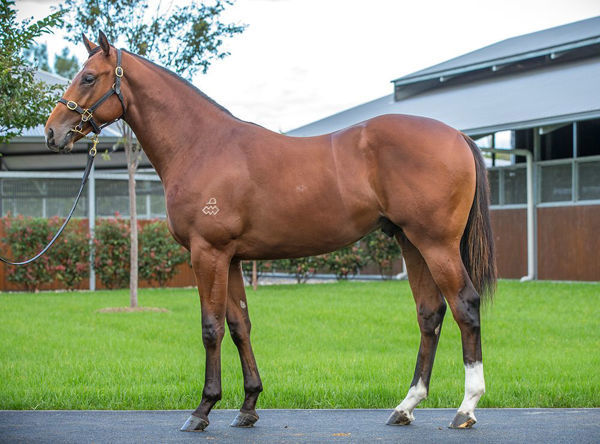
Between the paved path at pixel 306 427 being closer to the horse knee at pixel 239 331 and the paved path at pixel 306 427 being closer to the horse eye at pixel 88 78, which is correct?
the horse knee at pixel 239 331

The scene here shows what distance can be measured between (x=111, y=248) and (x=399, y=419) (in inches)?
535

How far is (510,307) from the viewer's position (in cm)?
1320

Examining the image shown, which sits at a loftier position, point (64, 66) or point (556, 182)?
point (64, 66)

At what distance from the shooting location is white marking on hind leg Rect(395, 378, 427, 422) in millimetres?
5500

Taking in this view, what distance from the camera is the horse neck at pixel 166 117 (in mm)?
Result: 5645

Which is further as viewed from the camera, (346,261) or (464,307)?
(346,261)

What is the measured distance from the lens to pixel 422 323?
18.5ft

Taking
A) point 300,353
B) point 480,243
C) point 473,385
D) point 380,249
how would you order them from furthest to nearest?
1. point 380,249
2. point 300,353
3. point 480,243
4. point 473,385

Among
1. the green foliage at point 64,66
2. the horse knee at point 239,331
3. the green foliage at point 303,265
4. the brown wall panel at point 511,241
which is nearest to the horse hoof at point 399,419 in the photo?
the horse knee at point 239,331

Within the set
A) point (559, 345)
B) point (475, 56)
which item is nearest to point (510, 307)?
point (559, 345)

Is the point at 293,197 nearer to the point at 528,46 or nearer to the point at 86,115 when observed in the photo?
the point at 86,115

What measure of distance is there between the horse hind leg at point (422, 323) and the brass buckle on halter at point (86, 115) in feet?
7.98

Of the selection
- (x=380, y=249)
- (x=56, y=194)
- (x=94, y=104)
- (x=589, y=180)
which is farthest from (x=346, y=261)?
(x=94, y=104)

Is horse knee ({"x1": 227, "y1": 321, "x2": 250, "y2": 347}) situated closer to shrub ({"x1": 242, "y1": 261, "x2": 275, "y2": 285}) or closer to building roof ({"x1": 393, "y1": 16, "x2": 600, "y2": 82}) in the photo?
shrub ({"x1": 242, "y1": 261, "x2": 275, "y2": 285})
